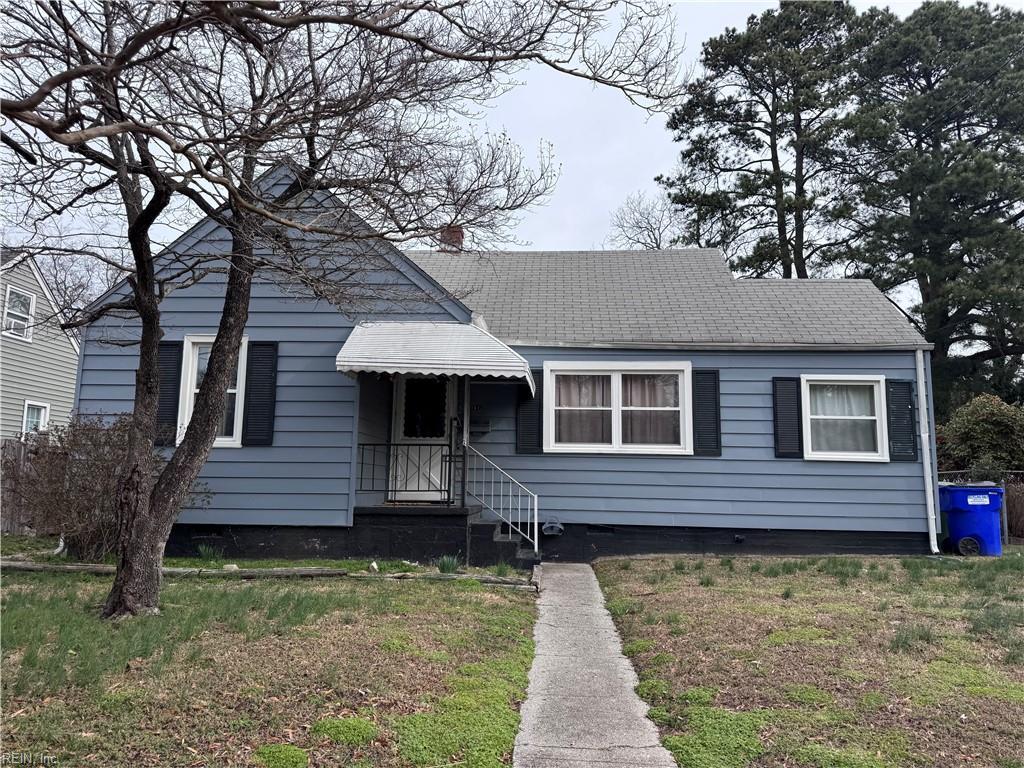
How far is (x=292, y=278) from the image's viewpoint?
6.87 m

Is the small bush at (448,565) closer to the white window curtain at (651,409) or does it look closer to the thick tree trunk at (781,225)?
the white window curtain at (651,409)

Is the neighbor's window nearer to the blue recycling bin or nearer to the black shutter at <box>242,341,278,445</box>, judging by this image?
the black shutter at <box>242,341,278,445</box>

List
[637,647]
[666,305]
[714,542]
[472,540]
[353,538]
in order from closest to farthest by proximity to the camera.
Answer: [637,647] < [472,540] < [353,538] < [714,542] < [666,305]

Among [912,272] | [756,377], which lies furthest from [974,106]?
[756,377]

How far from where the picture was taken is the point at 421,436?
10883 millimetres

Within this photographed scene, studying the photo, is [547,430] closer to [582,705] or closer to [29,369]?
[582,705]

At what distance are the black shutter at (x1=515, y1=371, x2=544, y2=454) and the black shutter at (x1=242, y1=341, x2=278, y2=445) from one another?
11.4 ft

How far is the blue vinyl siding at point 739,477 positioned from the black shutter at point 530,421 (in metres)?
0.11

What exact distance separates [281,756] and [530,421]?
296 inches

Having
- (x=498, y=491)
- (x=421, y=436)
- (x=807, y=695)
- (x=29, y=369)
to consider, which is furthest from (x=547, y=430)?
(x=29, y=369)

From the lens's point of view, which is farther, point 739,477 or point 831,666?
point 739,477

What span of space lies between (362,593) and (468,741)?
3.67 m

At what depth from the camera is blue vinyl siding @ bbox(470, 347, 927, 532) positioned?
34.0ft

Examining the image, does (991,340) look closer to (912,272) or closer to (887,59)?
(912,272)
